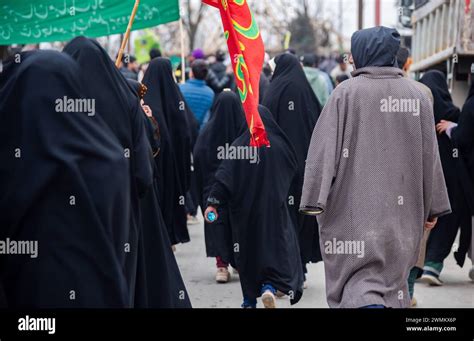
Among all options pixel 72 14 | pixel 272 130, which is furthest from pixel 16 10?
pixel 272 130

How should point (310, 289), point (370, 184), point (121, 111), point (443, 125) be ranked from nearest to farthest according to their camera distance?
point (121, 111) < point (370, 184) < point (443, 125) < point (310, 289)

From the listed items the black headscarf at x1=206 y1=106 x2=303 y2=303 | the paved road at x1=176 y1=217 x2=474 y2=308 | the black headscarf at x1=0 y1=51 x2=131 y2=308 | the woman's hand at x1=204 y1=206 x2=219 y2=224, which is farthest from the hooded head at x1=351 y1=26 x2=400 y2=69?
the paved road at x1=176 y1=217 x2=474 y2=308

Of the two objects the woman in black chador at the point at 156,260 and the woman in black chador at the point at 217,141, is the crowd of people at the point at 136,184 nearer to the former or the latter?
the woman in black chador at the point at 156,260

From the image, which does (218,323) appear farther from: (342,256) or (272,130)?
(272,130)

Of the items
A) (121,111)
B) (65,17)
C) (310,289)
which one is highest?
(65,17)

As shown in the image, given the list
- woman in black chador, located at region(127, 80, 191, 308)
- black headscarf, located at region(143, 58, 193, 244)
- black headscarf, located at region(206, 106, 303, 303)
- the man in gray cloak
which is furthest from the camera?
black headscarf, located at region(143, 58, 193, 244)

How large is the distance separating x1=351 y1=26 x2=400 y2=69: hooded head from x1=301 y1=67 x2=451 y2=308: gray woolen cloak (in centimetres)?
12

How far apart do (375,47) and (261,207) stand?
2.56 meters

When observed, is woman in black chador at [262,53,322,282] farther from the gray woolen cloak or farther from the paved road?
the gray woolen cloak

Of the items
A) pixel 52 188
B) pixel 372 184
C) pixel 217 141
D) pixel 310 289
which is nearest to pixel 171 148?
pixel 217 141

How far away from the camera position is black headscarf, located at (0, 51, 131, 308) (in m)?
5.18

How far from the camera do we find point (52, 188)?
5.21 meters

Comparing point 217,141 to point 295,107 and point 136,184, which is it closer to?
point 295,107

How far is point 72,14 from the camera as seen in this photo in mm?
8047
